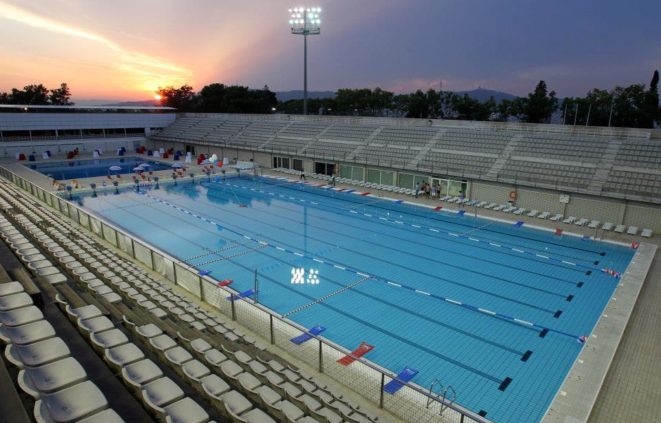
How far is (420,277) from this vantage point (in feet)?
40.7

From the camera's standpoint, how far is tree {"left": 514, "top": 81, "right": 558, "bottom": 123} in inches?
1444

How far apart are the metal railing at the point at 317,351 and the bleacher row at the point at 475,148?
50.2 ft

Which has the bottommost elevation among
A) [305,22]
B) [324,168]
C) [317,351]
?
[317,351]

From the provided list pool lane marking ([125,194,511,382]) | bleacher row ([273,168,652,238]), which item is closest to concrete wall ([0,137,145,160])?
bleacher row ([273,168,652,238])

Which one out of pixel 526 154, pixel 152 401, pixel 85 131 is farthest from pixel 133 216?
pixel 85 131

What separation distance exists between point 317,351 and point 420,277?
230 inches

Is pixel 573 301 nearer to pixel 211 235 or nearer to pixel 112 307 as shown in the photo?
pixel 112 307

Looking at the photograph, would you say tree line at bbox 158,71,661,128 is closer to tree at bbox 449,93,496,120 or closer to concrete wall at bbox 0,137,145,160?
tree at bbox 449,93,496,120

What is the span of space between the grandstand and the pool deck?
21.6ft

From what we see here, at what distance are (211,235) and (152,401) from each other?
41.5ft

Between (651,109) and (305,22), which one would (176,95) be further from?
(651,109)

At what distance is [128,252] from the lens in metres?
11.9

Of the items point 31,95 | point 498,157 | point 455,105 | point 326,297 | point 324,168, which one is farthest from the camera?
point 31,95

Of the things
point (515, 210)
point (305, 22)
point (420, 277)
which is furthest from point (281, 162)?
point (420, 277)
